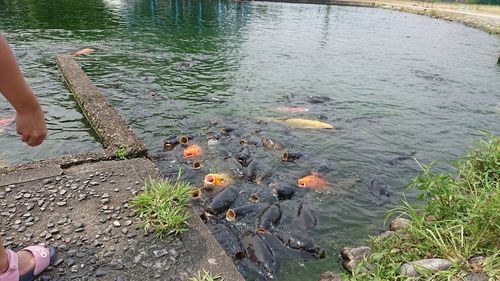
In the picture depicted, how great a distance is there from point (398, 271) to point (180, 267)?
2.26m

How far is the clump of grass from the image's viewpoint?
407 cm

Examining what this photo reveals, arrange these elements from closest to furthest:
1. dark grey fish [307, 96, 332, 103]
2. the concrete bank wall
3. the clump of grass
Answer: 1. the clump of grass
2. dark grey fish [307, 96, 332, 103]
3. the concrete bank wall

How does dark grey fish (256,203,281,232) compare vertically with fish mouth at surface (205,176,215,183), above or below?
below

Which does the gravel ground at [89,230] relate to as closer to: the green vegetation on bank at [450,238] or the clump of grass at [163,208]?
the clump of grass at [163,208]

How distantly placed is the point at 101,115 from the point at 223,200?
12.6 ft

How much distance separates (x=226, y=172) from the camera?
22.5 feet

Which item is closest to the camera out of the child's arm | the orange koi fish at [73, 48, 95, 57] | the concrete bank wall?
the child's arm

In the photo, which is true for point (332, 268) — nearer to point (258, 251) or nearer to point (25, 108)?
point (258, 251)

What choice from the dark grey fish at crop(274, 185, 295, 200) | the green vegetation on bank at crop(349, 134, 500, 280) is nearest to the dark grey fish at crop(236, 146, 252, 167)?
the dark grey fish at crop(274, 185, 295, 200)

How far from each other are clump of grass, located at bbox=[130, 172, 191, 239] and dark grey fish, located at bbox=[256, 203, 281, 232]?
135cm

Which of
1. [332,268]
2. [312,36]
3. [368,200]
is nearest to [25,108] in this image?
[332,268]

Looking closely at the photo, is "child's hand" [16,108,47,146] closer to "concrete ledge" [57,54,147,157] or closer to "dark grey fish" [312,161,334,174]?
"concrete ledge" [57,54,147,157]

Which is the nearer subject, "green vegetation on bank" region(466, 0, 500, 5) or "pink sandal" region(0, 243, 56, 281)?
"pink sandal" region(0, 243, 56, 281)

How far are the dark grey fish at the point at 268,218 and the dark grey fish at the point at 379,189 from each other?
2.02 meters
